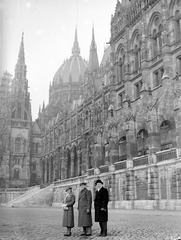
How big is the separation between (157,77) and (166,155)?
1078 cm

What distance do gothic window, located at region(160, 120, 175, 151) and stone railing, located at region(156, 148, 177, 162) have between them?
335 centimetres

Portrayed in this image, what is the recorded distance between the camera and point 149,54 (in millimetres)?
35500

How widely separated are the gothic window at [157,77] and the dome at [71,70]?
5846cm

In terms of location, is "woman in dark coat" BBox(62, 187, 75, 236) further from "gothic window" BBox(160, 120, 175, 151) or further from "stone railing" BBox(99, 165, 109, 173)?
"stone railing" BBox(99, 165, 109, 173)

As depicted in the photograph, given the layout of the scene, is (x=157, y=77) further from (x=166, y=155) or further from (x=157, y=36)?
(x=166, y=155)

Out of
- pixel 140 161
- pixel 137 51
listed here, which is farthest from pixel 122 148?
pixel 137 51

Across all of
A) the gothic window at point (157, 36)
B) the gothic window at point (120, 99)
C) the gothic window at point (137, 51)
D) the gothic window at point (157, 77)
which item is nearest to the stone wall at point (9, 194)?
the gothic window at point (120, 99)

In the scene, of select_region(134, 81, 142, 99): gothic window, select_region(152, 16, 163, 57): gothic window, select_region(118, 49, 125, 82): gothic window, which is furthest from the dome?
select_region(152, 16, 163, 57): gothic window

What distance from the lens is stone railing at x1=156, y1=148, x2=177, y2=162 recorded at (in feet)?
84.9

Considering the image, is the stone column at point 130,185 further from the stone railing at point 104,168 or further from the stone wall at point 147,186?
the stone railing at point 104,168

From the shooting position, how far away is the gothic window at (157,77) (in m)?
33.7

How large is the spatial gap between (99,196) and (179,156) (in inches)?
609

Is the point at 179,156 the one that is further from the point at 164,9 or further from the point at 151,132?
the point at 164,9

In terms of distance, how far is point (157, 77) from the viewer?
34.4 metres
